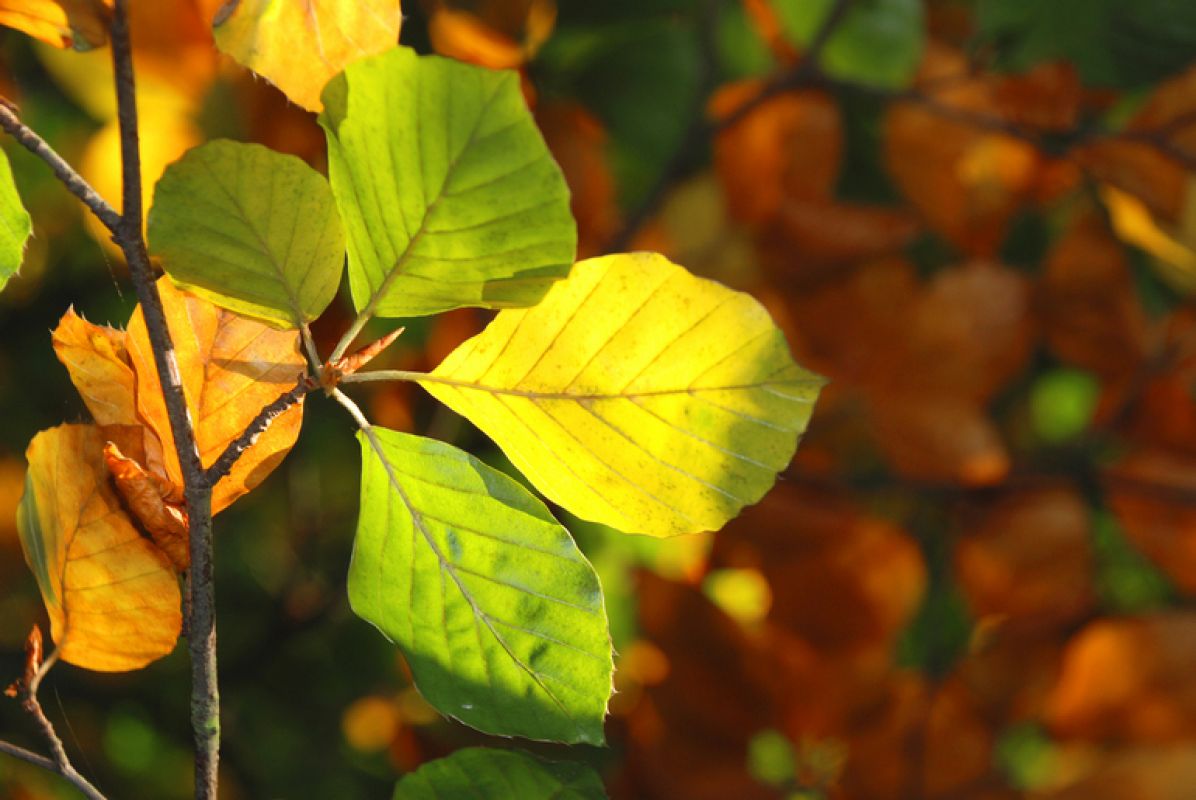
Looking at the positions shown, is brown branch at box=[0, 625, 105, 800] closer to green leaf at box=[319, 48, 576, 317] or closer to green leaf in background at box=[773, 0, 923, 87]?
green leaf at box=[319, 48, 576, 317]

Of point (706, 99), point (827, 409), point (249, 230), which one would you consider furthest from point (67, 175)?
point (827, 409)

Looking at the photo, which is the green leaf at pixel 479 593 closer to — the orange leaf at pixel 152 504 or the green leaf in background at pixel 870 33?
the orange leaf at pixel 152 504

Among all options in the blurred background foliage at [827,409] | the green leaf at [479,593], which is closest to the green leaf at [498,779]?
the green leaf at [479,593]

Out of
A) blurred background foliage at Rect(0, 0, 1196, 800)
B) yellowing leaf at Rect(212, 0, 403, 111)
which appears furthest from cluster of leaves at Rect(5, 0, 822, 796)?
blurred background foliage at Rect(0, 0, 1196, 800)

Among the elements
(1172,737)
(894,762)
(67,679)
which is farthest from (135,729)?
(1172,737)

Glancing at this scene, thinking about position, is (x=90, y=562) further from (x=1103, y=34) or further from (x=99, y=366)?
(x=1103, y=34)
